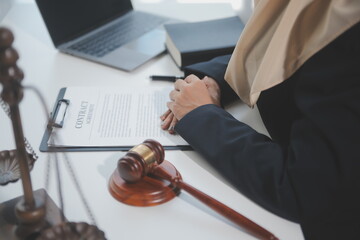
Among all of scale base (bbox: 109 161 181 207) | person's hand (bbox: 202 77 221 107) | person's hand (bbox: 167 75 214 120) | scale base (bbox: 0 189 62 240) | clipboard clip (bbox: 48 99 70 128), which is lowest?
person's hand (bbox: 202 77 221 107)

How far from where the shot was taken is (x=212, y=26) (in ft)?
4.22

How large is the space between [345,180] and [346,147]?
54mm

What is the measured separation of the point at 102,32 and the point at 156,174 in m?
0.81

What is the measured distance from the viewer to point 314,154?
24.7 inches

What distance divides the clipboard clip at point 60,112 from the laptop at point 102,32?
26 cm

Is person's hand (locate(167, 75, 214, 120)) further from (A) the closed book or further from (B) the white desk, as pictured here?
(A) the closed book

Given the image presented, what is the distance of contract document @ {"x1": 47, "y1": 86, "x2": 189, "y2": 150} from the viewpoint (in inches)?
33.0

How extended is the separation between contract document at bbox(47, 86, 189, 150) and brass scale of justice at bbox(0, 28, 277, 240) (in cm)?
12

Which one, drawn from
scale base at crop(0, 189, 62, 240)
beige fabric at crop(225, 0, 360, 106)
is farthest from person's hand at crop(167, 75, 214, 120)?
scale base at crop(0, 189, 62, 240)

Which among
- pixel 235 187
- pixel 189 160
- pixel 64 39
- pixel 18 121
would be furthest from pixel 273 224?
pixel 64 39

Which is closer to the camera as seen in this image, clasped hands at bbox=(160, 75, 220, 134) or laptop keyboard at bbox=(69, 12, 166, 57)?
clasped hands at bbox=(160, 75, 220, 134)

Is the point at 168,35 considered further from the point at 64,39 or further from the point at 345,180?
the point at 345,180

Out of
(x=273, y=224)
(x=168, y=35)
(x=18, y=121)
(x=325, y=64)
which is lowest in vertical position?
(x=273, y=224)

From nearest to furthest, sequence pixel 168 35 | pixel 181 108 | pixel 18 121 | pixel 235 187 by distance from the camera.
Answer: pixel 18 121 < pixel 235 187 < pixel 181 108 < pixel 168 35
